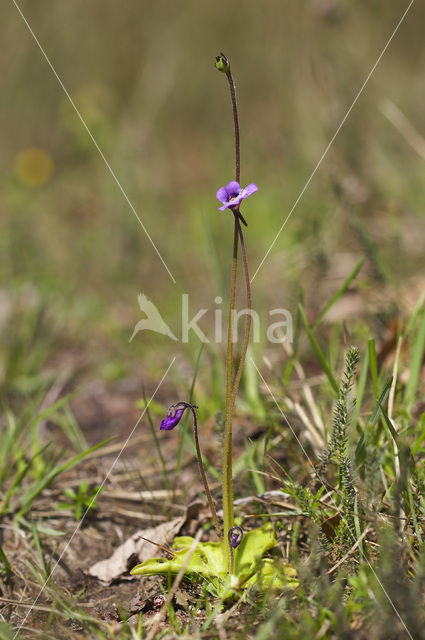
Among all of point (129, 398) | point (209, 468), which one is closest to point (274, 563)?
point (209, 468)

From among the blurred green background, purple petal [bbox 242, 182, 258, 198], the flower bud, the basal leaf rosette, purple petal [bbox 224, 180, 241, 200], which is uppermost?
the blurred green background

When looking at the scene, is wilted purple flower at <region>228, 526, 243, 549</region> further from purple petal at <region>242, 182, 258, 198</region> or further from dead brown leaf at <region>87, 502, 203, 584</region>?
purple petal at <region>242, 182, 258, 198</region>

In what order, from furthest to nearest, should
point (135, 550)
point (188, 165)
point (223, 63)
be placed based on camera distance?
point (188, 165), point (135, 550), point (223, 63)

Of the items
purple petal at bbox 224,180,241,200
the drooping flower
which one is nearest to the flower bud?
purple petal at bbox 224,180,241,200

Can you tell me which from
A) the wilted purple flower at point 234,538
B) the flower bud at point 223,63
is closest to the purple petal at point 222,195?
the flower bud at point 223,63

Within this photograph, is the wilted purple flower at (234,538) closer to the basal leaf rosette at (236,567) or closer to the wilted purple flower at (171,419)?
the basal leaf rosette at (236,567)

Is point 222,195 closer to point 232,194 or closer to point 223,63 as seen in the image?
point 232,194

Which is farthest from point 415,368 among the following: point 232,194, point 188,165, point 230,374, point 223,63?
point 188,165
